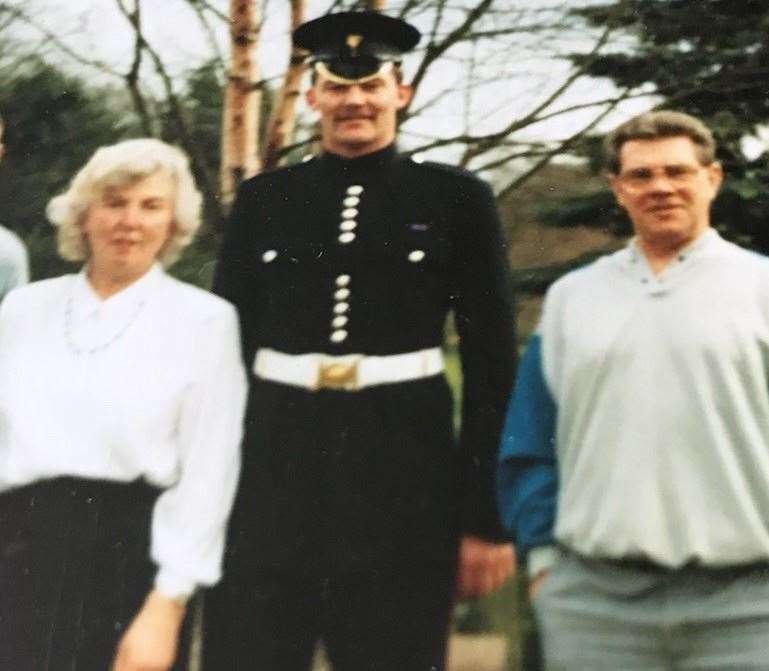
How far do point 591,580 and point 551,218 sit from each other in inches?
19.2

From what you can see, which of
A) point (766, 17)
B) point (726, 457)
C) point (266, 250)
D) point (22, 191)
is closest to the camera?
point (726, 457)

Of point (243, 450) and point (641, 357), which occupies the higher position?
point (641, 357)

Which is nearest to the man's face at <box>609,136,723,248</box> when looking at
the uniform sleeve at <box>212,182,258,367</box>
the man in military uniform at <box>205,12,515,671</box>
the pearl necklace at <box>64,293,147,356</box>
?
the man in military uniform at <box>205,12,515,671</box>

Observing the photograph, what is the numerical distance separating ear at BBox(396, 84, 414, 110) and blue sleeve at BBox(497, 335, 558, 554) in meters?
0.34

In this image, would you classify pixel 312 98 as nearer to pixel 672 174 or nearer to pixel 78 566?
pixel 672 174

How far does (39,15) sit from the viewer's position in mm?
1582

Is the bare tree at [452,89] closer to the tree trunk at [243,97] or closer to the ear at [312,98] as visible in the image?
the tree trunk at [243,97]

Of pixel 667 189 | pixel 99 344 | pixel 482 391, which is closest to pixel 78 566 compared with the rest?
pixel 99 344

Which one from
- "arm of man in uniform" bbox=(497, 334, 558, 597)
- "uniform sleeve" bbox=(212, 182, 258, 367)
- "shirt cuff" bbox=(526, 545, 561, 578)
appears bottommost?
"shirt cuff" bbox=(526, 545, 561, 578)

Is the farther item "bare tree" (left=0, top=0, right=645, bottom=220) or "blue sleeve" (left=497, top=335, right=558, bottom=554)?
"bare tree" (left=0, top=0, right=645, bottom=220)

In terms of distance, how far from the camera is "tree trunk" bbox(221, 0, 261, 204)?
4.73 ft

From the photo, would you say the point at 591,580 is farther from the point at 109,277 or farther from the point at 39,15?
the point at 39,15

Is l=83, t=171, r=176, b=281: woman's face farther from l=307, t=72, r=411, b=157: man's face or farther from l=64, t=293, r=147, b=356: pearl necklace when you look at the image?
l=307, t=72, r=411, b=157: man's face

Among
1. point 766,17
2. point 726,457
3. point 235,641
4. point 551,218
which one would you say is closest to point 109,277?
point 235,641
